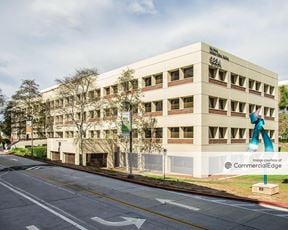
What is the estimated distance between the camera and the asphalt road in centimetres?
1172

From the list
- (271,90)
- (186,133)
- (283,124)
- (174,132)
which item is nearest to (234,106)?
(186,133)

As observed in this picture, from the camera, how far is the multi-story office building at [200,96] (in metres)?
32.7

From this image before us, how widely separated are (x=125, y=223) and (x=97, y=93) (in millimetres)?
38455

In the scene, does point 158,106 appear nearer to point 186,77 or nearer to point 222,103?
point 186,77

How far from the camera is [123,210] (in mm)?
13883

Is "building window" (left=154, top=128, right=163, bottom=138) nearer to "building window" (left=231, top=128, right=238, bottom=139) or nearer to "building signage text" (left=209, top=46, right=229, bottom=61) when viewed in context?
"building window" (left=231, top=128, right=238, bottom=139)

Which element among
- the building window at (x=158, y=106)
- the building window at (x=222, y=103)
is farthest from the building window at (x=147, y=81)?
the building window at (x=222, y=103)

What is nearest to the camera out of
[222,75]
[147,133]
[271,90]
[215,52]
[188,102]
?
[188,102]

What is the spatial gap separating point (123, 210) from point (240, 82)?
30978 mm

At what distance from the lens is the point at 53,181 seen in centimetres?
2264

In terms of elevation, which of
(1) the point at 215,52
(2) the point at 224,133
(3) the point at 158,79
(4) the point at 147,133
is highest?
(1) the point at 215,52

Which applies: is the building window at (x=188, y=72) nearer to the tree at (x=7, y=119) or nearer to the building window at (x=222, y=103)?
the building window at (x=222, y=103)

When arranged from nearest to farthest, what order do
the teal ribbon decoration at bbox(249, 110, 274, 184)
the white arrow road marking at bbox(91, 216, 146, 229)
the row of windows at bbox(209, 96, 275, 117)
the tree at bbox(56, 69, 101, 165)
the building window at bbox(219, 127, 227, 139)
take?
the white arrow road marking at bbox(91, 216, 146, 229) < the teal ribbon decoration at bbox(249, 110, 274, 184) < the row of windows at bbox(209, 96, 275, 117) < the building window at bbox(219, 127, 227, 139) < the tree at bbox(56, 69, 101, 165)

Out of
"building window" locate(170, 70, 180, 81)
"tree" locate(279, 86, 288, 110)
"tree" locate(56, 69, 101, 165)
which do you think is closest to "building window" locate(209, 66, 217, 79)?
"building window" locate(170, 70, 180, 81)
